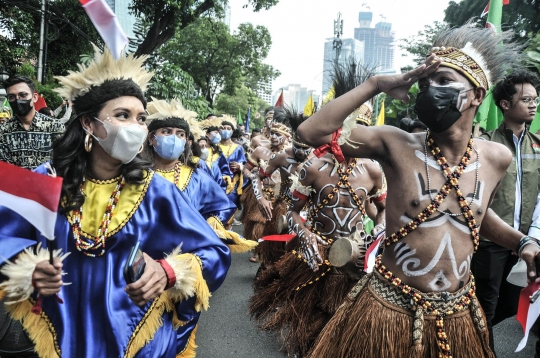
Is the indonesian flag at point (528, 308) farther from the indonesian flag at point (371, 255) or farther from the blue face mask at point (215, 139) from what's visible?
the blue face mask at point (215, 139)

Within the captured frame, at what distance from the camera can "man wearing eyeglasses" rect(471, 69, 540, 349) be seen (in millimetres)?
3869

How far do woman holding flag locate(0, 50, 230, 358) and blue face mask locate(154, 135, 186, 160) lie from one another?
170 cm

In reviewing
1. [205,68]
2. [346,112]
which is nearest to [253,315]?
[346,112]

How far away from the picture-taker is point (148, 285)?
2.11 meters

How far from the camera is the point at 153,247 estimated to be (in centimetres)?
259

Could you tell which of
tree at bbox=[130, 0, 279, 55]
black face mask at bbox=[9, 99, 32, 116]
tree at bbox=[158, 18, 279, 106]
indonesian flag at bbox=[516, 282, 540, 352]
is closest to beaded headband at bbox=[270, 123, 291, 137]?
black face mask at bbox=[9, 99, 32, 116]

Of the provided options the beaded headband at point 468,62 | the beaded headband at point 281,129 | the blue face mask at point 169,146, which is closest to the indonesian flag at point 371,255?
the beaded headband at point 468,62

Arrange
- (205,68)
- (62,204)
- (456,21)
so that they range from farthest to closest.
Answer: (205,68)
(456,21)
(62,204)

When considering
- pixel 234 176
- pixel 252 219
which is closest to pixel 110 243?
pixel 252 219

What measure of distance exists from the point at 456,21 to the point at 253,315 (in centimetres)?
2288

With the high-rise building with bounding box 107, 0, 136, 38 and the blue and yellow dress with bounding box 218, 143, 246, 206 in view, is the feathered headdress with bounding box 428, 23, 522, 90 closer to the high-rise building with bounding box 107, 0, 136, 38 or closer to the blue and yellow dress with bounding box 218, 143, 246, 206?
the blue and yellow dress with bounding box 218, 143, 246, 206

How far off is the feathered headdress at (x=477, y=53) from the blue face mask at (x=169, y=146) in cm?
272

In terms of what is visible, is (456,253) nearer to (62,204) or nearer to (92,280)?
(92,280)

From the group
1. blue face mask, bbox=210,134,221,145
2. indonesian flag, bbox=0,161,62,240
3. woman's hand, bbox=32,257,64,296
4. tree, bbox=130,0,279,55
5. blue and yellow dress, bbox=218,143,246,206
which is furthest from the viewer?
tree, bbox=130,0,279,55
